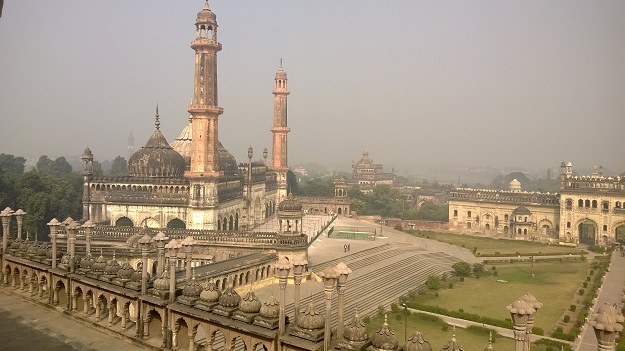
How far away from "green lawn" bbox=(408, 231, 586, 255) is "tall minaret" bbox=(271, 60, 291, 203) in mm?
18229

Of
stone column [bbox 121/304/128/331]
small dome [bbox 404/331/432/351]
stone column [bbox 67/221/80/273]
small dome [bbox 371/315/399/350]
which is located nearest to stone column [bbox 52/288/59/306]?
stone column [bbox 67/221/80/273]

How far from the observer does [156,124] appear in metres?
49.0

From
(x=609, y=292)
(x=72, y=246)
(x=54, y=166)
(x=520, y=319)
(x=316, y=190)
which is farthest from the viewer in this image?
(x=54, y=166)

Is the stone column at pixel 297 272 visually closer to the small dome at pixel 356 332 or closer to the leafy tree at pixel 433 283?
the small dome at pixel 356 332

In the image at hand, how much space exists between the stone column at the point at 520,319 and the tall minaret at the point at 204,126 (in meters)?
33.9

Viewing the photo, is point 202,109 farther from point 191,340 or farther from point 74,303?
point 191,340

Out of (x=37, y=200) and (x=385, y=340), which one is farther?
(x=37, y=200)

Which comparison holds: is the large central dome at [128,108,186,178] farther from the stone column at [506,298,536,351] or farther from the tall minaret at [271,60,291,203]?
the stone column at [506,298,536,351]

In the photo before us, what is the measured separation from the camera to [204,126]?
4059cm

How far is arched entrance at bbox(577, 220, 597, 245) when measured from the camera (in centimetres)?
5812

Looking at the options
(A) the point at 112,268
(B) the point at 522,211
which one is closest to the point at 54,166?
(B) the point at 522,211

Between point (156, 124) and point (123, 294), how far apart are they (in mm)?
37948

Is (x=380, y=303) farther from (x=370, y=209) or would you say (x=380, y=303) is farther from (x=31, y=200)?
(x=370, y=209)

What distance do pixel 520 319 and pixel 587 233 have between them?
65.3 metres
